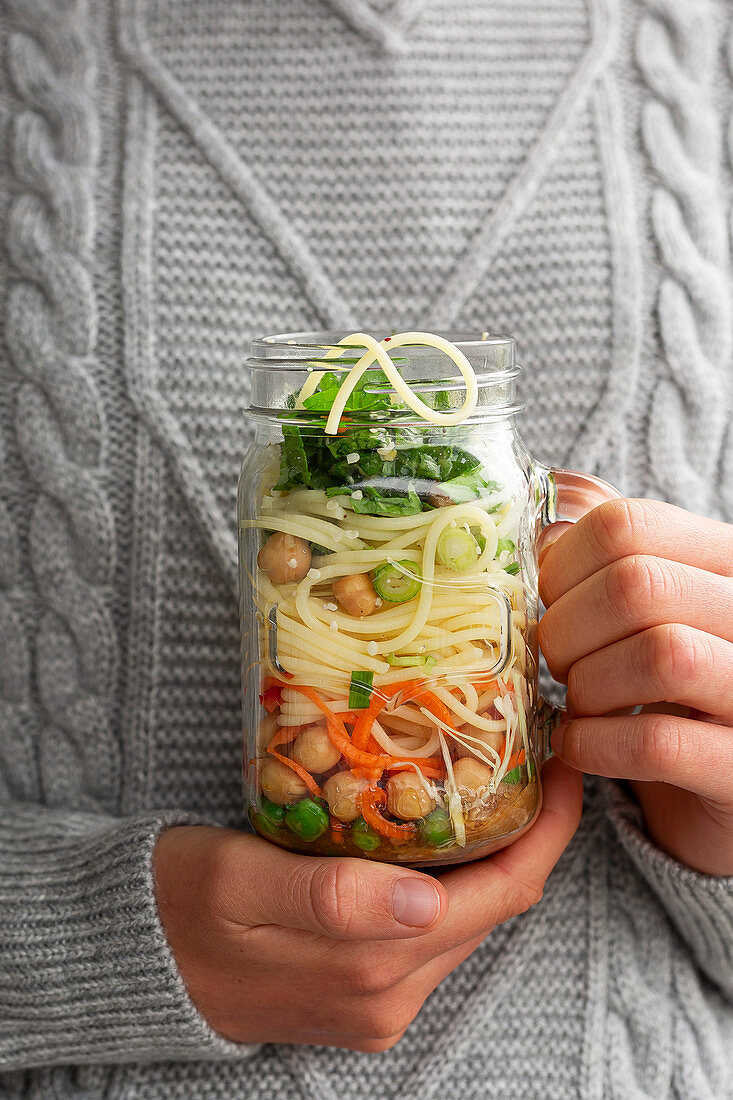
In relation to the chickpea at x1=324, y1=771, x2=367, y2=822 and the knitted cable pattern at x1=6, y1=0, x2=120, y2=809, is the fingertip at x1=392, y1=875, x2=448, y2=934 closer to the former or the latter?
the chickpea at x1=324, y1=771, x2=367, y2=822

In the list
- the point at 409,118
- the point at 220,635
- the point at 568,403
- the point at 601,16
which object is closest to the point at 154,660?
the point at 220,635

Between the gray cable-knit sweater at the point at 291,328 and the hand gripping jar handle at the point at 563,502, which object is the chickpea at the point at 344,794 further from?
the gray cable-knit sweater at the point at 291,328

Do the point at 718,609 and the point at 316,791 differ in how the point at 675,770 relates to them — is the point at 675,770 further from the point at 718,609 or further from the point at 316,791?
the point at 316,791

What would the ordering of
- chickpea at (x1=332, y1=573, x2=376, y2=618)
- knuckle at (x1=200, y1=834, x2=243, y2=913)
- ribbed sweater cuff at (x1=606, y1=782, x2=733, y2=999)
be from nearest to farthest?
chickpea at (x1=332, y1=573, x2=376, y2=618) < knuckle at (x1=200, y1=834, x2=243, y2=913) < ribbed sweater cuff at (x1=606, y1=782, x2=733, y2=999)

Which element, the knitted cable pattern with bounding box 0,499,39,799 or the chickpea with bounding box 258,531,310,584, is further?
the knitted cable pattern with bounding box 0,499,39,799

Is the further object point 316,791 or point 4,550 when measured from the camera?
point 4,550

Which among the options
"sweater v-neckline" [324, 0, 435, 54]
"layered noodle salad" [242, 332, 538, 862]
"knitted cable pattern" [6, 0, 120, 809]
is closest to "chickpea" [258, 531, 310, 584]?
"layered noodle salad" [242, 332, 538, 862]
